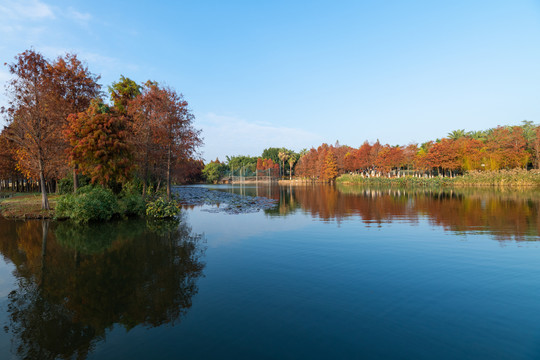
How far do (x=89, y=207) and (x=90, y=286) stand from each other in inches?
507

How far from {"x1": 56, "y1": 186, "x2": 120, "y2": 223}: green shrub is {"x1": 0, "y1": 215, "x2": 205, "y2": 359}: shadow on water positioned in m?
3.68

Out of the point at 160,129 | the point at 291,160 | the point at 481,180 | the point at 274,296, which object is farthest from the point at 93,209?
the point at 291,160

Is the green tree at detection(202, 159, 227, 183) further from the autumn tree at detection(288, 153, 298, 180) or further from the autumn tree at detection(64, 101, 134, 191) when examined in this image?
the autumn tree at detection(64, 101, 134, 191)

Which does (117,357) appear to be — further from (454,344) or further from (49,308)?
(454,344)

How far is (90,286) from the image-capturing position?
838 cm

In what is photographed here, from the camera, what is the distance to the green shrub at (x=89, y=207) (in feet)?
62.7

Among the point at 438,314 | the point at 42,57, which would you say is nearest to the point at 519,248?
the point at 438,314

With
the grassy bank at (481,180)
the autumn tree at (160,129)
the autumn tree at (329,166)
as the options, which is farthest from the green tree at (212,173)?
the autumn tree at (160,129)

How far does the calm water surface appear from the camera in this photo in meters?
5.46

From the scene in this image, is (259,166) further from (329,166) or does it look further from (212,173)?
(329,166)

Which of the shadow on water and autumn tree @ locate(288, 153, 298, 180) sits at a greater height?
autumn tree @ locate(288, 153, 298, 180)

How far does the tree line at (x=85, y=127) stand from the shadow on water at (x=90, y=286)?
7516 millimetres

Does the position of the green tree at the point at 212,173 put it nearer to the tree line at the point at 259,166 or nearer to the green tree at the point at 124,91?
the tree line at the point at 259,166

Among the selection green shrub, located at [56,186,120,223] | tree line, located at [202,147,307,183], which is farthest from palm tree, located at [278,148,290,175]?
green shrub, located at [56,186,120,223]
